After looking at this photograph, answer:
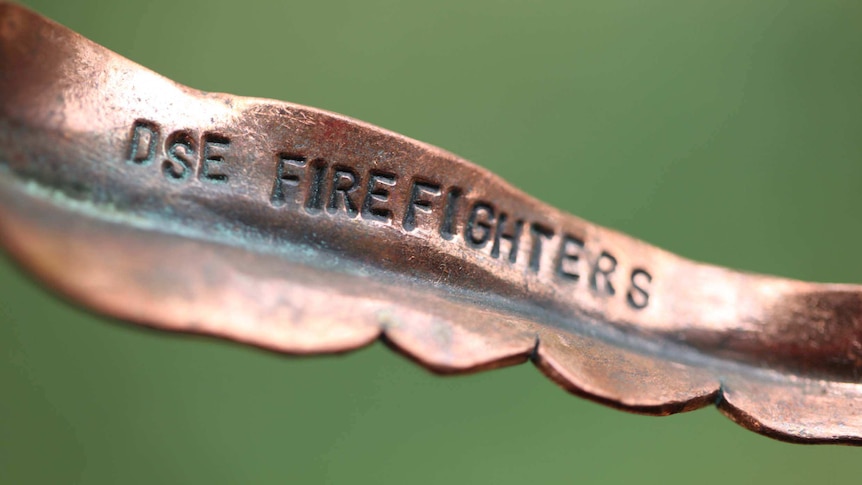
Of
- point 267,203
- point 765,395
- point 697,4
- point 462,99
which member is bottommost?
point 765,395

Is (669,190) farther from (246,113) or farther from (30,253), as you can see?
(30,253)

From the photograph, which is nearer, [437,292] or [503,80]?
[437,292]

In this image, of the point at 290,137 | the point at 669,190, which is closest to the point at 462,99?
the point at 669,190

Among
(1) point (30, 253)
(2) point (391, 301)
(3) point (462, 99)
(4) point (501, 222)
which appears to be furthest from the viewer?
(3) point (462, 99)

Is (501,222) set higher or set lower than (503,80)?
lower

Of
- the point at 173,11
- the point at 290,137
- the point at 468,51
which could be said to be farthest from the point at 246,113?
the point at 468,51

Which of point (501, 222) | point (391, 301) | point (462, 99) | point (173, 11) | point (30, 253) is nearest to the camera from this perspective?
point (30, 253)

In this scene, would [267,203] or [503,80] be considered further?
[503,80]

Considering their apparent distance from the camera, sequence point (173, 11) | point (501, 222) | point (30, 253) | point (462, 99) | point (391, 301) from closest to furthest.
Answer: point (30, 253)
point (391, 301)
point (501, 222)
point (173, 11)
point (462, 99)

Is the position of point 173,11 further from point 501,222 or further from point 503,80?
point 501,222
